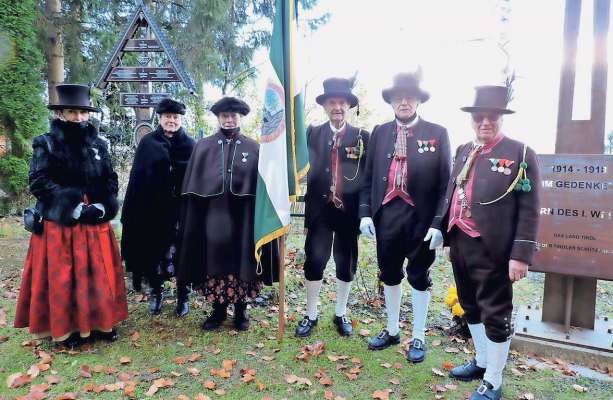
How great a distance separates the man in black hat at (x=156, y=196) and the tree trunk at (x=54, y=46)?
6600 millimetres

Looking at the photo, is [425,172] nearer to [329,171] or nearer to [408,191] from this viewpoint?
[408,191]

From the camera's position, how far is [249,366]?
11.2 ft

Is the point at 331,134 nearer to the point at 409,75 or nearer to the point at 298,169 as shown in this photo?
the point at 298,169

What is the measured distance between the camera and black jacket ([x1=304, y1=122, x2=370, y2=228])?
3.73 m

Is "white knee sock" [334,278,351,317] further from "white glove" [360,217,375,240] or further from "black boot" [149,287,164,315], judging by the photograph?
"black boot" [149,287,164,315]

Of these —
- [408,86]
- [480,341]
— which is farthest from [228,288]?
[408,86]

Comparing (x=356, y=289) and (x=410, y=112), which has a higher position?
(x=410, y=112)

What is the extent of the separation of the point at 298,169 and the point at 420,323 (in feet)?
5.78

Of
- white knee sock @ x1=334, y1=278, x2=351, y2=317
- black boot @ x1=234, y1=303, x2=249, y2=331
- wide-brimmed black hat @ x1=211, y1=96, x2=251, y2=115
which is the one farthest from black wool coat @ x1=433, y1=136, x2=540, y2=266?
black boot @ x1=234, y1=303, x2=249, y2=331

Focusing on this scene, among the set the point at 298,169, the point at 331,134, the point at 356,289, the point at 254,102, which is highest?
the point at 254,102

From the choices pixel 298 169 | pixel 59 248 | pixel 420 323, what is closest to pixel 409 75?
pixel 298 169

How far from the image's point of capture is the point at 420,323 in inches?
140

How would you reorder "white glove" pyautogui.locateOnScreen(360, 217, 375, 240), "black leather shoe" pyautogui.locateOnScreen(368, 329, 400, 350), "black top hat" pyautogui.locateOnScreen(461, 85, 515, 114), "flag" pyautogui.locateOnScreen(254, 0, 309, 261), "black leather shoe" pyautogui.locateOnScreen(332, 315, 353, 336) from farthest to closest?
1. "black leather shoe" pyautogui.locateOnScreen(332, 315, 353, 336)
2. "black leather shoe" pyautogui.locateOnScreen(368, 329, 400, 350)
3. "flag" pyautogui.locateOnScreen(254, 0, 309, 261)
4. "white glove" pyautogui.locateOnScreen(360, 217, 375, 240)
5. "black top hat" pyautogui.locateOnScreen(461, 85, 515, 114)

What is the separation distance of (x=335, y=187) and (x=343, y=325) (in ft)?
4.66
